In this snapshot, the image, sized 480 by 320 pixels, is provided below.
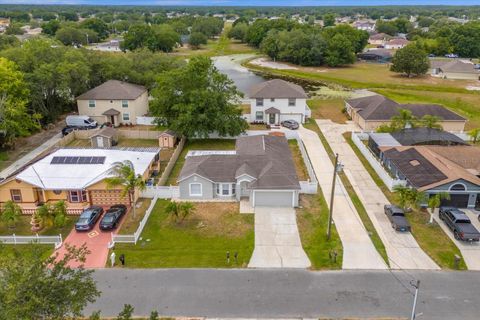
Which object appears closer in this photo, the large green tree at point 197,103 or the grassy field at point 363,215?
the grassy field at point 363,215

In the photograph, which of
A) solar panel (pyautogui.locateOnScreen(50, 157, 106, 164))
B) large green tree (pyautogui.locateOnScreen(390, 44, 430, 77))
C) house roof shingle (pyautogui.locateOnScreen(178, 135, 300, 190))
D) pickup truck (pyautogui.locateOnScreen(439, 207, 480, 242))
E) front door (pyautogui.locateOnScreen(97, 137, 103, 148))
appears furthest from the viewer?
large green tree (pyautogui.locateOnScreen(390, 44, 430, 77))

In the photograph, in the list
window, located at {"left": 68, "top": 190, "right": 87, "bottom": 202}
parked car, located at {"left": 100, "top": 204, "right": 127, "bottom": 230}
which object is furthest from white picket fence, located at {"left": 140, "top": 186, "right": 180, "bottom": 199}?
window, located at {"left": 68, "top": 190, "right": 87, "bottom": 202}

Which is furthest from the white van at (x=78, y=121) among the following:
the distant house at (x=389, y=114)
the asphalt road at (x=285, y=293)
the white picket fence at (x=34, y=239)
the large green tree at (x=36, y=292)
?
the large green tree at (x=36, y=292)

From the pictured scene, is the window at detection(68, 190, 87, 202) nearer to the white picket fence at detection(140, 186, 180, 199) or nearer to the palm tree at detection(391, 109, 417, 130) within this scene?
the white picket fence at detection(140, 186, 180, 199)

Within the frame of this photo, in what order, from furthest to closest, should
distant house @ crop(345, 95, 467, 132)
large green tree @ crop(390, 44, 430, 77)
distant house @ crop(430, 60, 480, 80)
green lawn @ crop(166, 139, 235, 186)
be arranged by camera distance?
distant house @ crop(430, 60, 480, 80), large green tree @ crop(390, 44, 430, 77), distant house @ crop(345, 95, 467, 132), green lawn @ crop(166, 139, 235, 186)

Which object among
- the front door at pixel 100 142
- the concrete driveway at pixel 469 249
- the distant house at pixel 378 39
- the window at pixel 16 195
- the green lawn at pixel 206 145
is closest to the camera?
the concrete driveway at pixel 469 249

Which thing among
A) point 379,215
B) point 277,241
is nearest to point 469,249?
point 379,215

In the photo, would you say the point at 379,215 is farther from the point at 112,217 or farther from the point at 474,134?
the point at 474,134

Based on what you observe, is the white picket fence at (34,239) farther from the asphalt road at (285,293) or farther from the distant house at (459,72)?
the distant house at (459,72)
